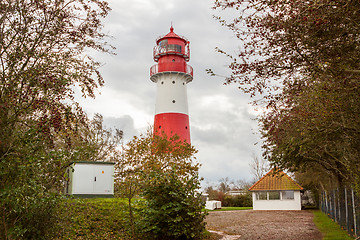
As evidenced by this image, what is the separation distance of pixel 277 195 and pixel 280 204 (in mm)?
855

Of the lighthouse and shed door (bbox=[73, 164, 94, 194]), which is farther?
the lighthouse

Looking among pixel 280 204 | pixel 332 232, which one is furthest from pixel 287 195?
pixel 332 232

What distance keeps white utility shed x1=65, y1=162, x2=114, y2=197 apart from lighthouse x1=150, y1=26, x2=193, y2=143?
27.0ft

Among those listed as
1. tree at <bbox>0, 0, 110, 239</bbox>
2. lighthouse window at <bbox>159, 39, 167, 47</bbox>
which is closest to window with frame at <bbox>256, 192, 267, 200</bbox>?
lighthouse window at <bbox>159, 39, 167, 47</bbox>

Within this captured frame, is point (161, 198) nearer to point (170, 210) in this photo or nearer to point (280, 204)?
point (170, 210)

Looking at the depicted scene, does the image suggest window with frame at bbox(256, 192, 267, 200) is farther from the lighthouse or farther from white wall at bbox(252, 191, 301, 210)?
the lighthouse

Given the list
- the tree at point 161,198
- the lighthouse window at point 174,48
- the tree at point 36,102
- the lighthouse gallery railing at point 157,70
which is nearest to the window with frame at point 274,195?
the lighthouse gallery railing at point 157,70

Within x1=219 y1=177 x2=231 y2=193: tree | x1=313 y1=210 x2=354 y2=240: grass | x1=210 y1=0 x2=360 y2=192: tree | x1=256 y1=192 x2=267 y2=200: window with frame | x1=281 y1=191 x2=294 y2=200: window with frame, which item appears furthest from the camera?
x1=219 y1=177 x2=231 y2=193: tree

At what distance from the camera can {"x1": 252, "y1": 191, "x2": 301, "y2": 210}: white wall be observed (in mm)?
30594

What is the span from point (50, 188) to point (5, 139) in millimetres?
1189

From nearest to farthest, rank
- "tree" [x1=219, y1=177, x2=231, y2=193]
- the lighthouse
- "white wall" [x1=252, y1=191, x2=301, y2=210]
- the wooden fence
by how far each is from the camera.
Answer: the wooden fence, the lighthouse, "white wall" [x1=252, y1=191, x2=301, y2=210], "tree" [x1=219, y1=177, x2=231, y2=193]

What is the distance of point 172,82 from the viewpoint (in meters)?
25.5

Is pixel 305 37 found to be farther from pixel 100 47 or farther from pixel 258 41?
pixel 100 47

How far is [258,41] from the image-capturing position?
5754mm
